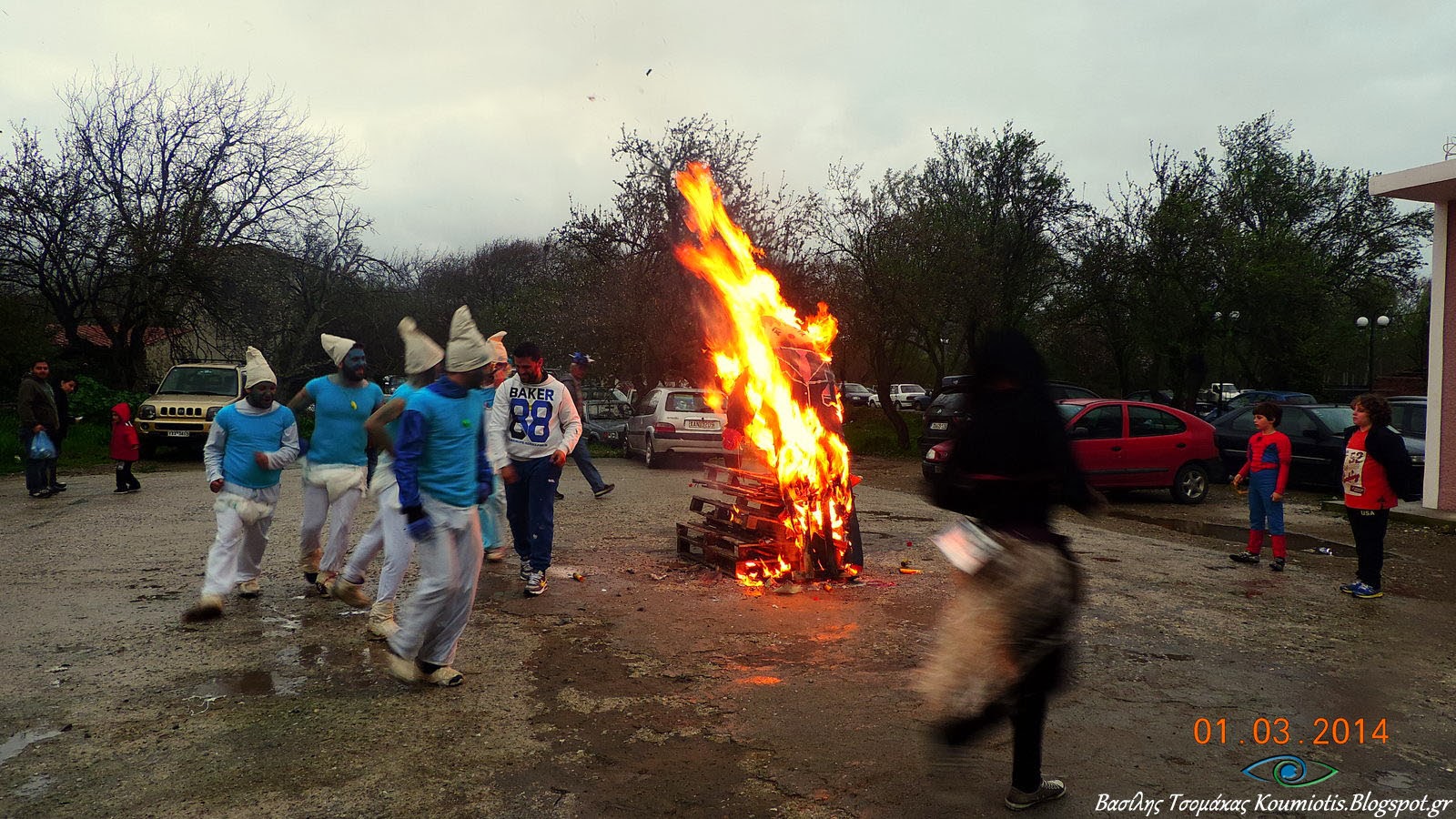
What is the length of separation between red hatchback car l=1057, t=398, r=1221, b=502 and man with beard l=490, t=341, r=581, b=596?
838cm

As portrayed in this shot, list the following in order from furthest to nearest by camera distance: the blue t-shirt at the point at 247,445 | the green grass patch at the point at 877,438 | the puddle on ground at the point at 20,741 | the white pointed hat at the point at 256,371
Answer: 1. the green grass patch at the point at 877,438
2. the white pointed hat at the point at 256,371
3. the blue t-shirt at the point at 247,445
4. the puddle on ground at the point at 20,741

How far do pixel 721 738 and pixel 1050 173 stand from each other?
3467 centimetres

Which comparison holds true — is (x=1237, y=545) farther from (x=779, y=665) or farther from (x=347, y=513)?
(x=347, y=513)

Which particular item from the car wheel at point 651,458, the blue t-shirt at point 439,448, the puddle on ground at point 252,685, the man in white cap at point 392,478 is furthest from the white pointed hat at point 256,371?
the car wheel at point 651,458

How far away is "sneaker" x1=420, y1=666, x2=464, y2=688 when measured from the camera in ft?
16.6

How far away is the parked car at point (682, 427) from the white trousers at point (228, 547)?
1183 centimetres

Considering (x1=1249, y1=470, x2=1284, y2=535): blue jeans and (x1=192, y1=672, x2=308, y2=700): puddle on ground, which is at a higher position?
(x1=1249, y1=470, x2=1284, y2=535): blue jeans

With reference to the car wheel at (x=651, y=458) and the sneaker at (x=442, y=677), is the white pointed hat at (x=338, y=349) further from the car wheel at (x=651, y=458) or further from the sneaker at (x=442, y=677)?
the car wheel at (x=651, y=458)

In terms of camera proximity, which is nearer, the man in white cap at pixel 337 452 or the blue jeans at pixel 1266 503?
the man in white cap at pixel 337 452

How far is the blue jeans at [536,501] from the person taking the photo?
23.9 feet

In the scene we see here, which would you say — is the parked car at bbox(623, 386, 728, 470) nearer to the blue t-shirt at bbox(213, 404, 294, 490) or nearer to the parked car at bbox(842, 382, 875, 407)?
the blue t-shirt at bbox(213, 404, 294, 490)

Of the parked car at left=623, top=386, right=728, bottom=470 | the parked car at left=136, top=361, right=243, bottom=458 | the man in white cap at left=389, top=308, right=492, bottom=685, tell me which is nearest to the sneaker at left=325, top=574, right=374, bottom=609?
the man in white cap at left=389, top=308, right=492, bottom=685

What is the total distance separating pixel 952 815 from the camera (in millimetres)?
3602

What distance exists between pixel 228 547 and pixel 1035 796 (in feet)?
18.0
